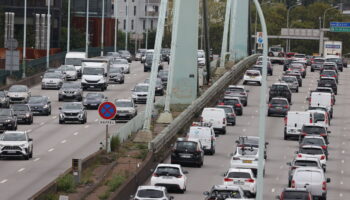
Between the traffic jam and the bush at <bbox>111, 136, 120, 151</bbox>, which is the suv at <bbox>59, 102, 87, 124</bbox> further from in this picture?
the bush at <bbox>111, 136, 120, 151</bbox>

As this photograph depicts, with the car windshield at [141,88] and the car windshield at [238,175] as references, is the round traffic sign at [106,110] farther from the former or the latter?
the car windshield at [141,88]

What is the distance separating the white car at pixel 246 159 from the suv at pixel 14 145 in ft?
29.3

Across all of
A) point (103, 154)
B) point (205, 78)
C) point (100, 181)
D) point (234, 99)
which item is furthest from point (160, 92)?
point (100, 181)

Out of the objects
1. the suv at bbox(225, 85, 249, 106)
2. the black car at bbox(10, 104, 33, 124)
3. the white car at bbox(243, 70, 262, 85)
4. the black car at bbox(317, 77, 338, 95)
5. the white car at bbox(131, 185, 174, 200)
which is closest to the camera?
the white car at bbox(131, 185, 174, 200)

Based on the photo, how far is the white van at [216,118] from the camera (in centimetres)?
6156

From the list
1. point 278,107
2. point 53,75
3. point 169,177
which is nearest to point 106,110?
point 169,177

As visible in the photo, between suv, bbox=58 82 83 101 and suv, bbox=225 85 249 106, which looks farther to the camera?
suv, bbox=225 85 249 106

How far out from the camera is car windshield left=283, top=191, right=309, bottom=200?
34.6 metres

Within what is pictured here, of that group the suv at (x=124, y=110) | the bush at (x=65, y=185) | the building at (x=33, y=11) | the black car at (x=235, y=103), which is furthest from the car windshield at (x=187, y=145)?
the building at (x=33, y=11)

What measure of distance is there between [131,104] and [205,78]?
2193 cm

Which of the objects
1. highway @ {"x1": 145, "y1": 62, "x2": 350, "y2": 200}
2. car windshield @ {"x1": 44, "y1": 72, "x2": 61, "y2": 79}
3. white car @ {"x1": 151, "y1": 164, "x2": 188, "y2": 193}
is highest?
car windshield @ {"x1": 44, "y1": 72, "x2": 61, "y2": 79}

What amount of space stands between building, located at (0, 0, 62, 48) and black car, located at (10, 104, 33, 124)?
70895mm

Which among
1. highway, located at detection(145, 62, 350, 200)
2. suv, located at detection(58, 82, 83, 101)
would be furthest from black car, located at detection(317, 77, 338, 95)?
suv, located at detection(58, 82, 83, 101)

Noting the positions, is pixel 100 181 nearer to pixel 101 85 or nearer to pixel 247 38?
pixel 101 85
